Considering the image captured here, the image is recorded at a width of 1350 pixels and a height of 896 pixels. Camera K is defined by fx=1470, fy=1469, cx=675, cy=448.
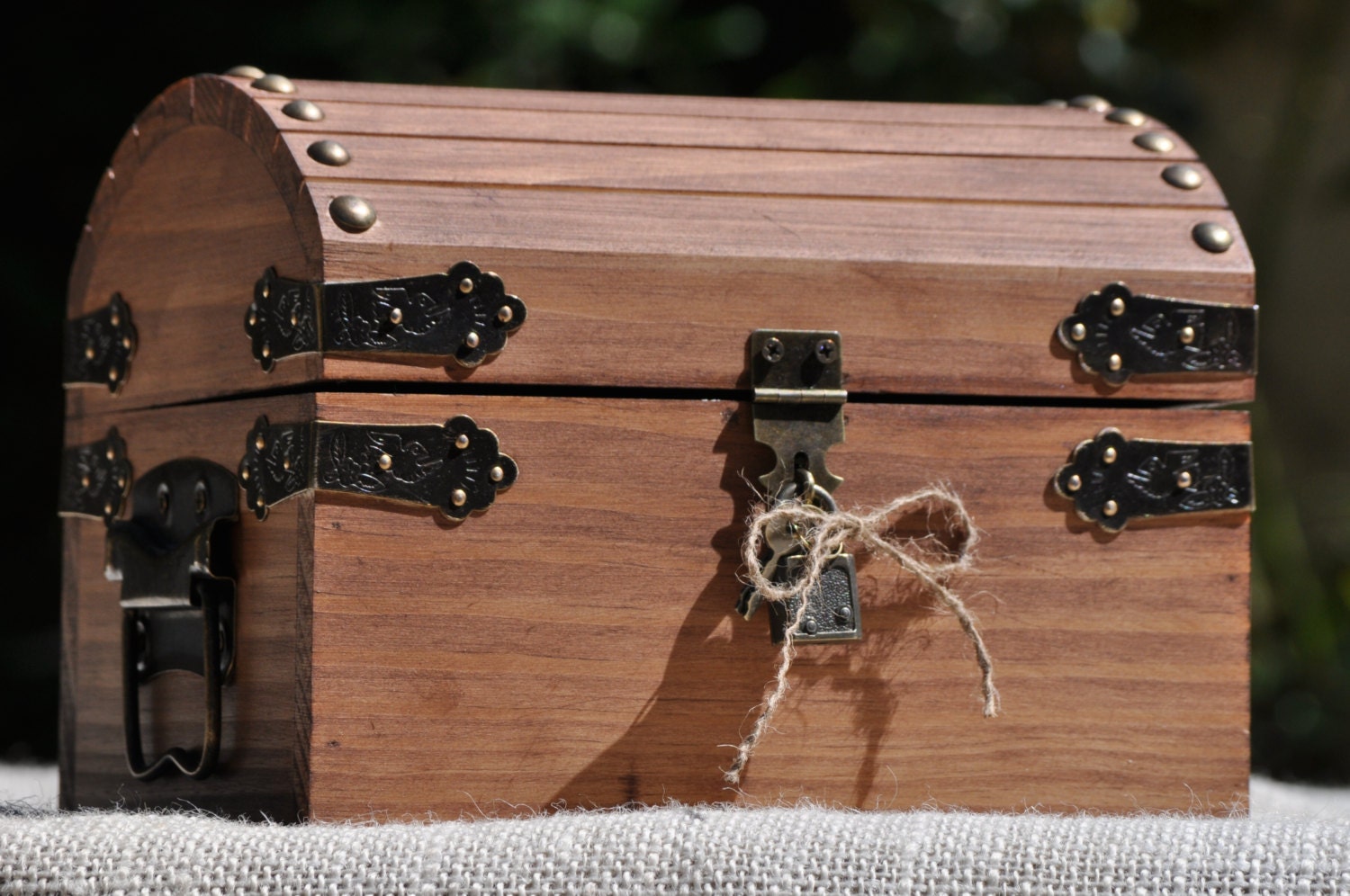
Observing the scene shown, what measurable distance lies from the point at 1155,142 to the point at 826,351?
0.45 metres

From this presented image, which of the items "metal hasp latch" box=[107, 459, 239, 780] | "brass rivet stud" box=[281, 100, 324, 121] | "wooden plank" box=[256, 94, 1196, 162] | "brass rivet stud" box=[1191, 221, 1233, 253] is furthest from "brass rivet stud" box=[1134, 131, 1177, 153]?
"metal hasp latch" box=[107, 459, 239, 780]

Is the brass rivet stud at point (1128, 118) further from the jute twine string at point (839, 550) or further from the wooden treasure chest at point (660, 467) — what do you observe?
the jute twine string at point (839, 550)

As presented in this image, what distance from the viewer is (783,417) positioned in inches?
46.5

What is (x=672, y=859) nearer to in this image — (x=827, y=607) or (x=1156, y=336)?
(x=827, y=607)

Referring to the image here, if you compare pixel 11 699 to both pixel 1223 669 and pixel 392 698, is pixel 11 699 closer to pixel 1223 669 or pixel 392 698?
pixel 392 698

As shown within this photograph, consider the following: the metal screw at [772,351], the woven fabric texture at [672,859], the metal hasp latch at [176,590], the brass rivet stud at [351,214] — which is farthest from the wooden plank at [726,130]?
the woven fabric texture at [672,859]

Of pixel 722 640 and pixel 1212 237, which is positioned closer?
pixel 722 640

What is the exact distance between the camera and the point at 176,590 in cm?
121

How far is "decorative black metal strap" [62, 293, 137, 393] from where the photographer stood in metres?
1.37

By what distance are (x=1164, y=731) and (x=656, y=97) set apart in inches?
29.2

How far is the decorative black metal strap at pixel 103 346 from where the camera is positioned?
137cm

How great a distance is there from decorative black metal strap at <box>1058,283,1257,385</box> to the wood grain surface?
0.01 meters

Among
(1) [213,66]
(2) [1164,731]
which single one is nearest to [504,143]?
(2) [1164,731]

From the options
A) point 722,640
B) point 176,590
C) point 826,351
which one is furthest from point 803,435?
point 176,590
